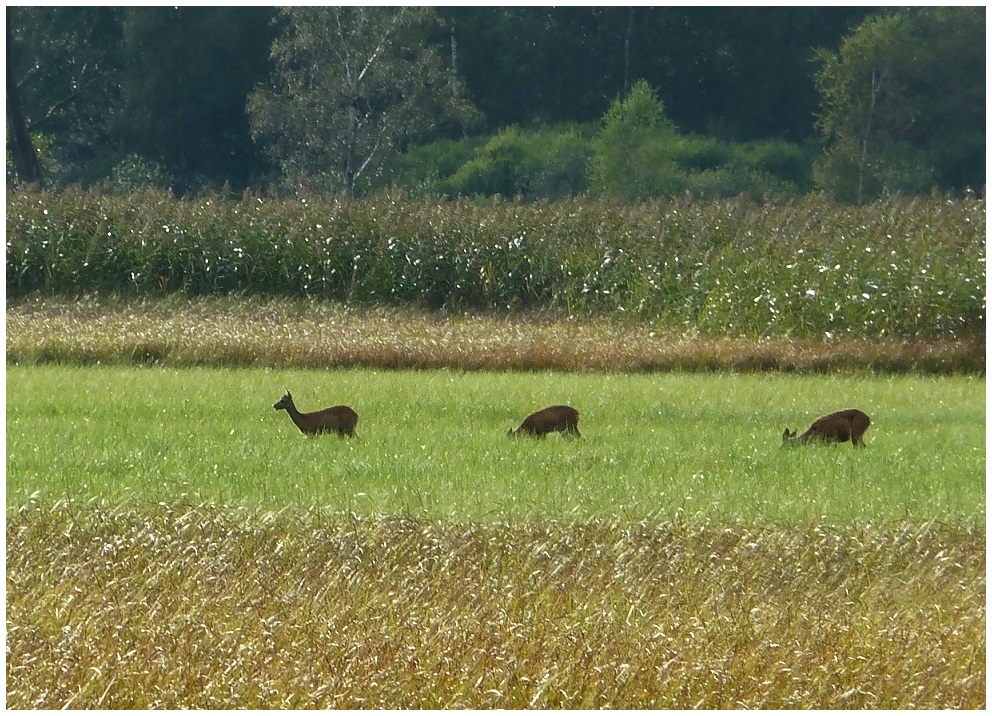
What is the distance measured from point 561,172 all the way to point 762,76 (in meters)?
5.52

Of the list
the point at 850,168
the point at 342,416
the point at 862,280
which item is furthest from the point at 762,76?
the point at 342,416

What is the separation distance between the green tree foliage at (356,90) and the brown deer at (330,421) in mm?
20284

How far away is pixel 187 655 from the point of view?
188 inches

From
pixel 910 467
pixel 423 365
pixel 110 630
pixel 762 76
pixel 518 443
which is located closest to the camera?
pixel 110 630

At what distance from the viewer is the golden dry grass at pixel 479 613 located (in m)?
4.65

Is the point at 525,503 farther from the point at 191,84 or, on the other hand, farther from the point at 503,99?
the point at 503,99

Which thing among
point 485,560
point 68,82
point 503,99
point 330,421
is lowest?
point 503,99

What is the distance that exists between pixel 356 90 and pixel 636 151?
569 centimetres

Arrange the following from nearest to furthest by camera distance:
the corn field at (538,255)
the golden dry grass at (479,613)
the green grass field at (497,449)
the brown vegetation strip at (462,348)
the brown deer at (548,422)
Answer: the golden dry grass at (479,613) < the green grass field at (497,449) < the brown deer at (548,422) < the brown vegetation strip at (462,348) < the corn field at (538,255)

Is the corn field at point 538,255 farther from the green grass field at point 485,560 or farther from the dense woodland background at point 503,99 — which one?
the dense woodland background at point 503,99

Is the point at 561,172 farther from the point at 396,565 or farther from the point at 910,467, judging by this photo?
the point at 396,565

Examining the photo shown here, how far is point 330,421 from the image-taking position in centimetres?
889

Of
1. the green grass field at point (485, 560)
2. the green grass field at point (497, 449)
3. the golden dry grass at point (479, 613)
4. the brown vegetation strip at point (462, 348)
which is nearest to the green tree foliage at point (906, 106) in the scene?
the brown vegetation strip at point (462, 348)

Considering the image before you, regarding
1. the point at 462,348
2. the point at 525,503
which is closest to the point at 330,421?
the point at 525,503
